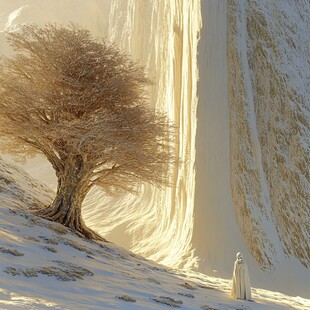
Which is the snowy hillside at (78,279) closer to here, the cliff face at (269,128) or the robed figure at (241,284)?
the robed figure at (241,284)

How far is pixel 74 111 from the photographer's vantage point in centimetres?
1349

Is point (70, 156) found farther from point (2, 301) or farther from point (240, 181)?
point (2, 301)

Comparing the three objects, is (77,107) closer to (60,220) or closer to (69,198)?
(69,198)

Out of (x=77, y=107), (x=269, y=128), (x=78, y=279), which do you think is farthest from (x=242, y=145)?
(x=78, y=279)

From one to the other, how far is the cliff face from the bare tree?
4791 millimetres

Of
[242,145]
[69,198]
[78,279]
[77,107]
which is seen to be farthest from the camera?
[242,145]

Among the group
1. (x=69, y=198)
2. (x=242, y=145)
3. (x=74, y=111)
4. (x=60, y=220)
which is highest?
(x=242, y=145)

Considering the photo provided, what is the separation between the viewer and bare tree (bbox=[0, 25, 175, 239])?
12859mm

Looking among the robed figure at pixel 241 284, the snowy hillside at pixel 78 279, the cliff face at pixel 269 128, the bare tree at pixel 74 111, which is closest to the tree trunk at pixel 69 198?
the bare tree at pixel 74 111

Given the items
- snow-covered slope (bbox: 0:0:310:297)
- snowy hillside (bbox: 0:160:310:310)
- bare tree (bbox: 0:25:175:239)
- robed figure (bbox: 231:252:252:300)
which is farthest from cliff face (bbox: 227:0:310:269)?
robed figure (bbox: 231:252:252:300)

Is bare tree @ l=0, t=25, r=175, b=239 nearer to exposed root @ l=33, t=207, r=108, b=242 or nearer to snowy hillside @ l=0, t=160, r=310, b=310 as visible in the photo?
exposed root @ l=33, t=207, r=108, b=242

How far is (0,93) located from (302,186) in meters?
11.4

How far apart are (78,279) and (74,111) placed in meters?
6.51

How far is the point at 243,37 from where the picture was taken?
18922 mm
